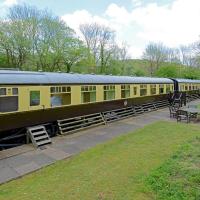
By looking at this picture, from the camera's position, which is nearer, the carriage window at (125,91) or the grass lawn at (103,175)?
the grass lawn at (103,175)

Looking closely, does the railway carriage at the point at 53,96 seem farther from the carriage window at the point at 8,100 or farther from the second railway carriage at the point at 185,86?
the second railway carriage at the point at 185,86

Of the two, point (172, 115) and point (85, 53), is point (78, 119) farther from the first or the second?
point (85, 53)

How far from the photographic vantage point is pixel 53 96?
11.7 m

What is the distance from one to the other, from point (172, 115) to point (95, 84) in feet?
24.0

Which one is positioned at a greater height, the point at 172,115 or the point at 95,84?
the point at 95,84

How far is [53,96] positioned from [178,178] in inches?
290

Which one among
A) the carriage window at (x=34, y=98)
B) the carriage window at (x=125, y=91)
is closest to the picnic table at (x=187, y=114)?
the carriage window at (x=125, y=91)

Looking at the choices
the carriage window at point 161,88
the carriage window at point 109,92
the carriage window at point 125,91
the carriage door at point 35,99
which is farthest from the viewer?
the carriage window at point 161,88

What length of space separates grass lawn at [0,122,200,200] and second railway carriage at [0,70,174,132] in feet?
10.6

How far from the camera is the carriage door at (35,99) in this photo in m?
10.5

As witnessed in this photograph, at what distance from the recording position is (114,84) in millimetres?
16562

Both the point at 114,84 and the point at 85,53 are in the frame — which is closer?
the point at 114,84

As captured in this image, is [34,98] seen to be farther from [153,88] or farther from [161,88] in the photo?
[161,88]

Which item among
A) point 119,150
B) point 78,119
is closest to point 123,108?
point 78,119
